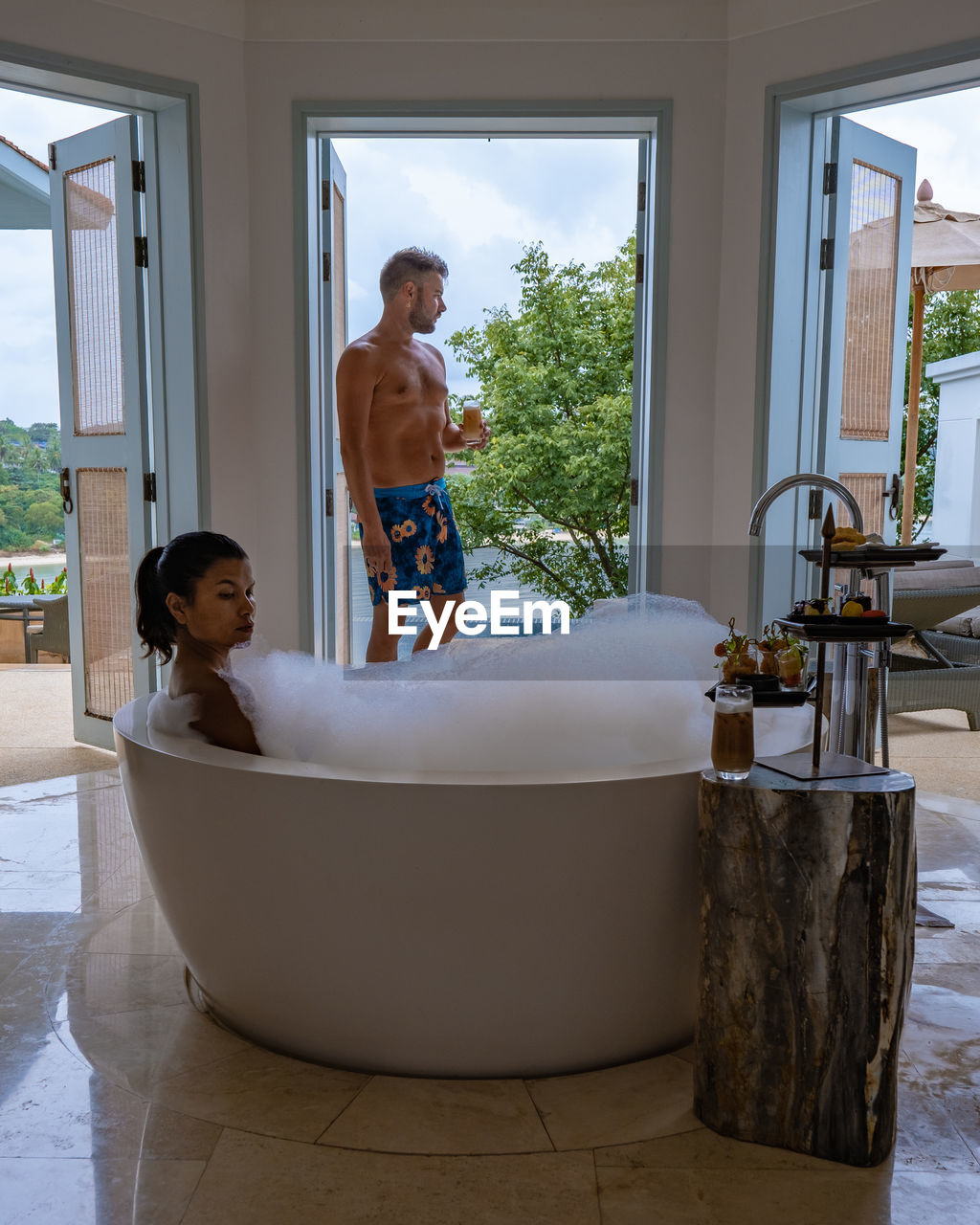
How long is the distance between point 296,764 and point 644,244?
2.51 meters

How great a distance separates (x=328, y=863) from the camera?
4.72ft

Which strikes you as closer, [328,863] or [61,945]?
[328,863]

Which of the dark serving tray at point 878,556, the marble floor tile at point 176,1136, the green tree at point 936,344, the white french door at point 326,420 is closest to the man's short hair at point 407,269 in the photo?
the white french door at point 326,420

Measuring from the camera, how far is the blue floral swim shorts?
3143 mm

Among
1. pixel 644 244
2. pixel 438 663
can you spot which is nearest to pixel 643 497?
pixel 644 244

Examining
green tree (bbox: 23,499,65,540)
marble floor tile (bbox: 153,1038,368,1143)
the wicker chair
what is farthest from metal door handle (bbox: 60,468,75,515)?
green tree (bbox: 23,499,65,540)

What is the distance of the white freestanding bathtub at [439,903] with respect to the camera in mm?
1407

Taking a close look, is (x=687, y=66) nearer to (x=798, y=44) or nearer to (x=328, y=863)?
(x=798, y=44)

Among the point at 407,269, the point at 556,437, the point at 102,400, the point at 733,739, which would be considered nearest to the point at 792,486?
the point at 733,739

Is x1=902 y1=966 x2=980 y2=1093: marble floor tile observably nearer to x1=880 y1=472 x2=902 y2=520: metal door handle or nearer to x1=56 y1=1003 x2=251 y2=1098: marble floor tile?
x1=56 y1=1003 x2=251 y2=1098: marble floor tile

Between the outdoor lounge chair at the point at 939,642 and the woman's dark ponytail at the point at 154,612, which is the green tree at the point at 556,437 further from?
the woman's dark ponytail at the point at 154,612

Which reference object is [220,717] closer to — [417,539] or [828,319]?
[417,539]

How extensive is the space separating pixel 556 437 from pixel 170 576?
6252 mm

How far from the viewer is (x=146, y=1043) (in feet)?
5.49
